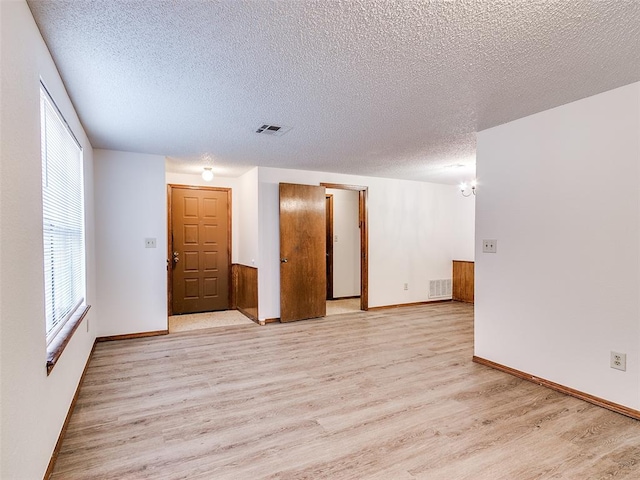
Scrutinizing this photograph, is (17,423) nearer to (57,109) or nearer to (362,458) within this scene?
(362,458)

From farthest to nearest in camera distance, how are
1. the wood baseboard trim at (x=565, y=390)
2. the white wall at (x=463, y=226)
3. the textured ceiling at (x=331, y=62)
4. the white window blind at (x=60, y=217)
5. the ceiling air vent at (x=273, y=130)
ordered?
1. the white wall at (x=463, y=226)
2. the ceiling air vent at (x=273, y=130)
3. the wood baseboard trim at (x=565, y=390)
4. the white window blind at (x=60, y=217)
5. the textured ceiling at (x=331, y=62)

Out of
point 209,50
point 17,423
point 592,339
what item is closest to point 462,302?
point 592,339

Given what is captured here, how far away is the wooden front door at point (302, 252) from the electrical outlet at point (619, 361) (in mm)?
3504

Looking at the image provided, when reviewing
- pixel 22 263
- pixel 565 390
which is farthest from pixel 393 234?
pixel 22 263

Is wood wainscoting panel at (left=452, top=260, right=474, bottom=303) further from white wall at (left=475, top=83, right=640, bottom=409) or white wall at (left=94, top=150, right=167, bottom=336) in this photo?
white wall at (left=94, top=150, right=167, bottom=336)

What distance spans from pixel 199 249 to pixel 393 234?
3305 mm

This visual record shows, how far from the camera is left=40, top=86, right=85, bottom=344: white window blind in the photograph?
6.70 feet

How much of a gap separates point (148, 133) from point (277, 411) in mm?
2823

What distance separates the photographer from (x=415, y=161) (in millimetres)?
4656

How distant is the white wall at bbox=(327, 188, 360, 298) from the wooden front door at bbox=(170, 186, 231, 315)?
7.23ft

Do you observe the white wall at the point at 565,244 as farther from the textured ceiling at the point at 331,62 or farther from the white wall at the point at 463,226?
the white wall at the point at 463,226

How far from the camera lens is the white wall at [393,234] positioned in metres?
5.07

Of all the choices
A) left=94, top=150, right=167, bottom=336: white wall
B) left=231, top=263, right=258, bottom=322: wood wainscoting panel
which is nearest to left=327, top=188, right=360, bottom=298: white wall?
left=231, top=263, right=258, bottom=322: wood wainscoting panel

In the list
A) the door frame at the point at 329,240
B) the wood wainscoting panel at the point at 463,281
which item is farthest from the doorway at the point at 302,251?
the wood wainscoting panel at the point at 463,281
